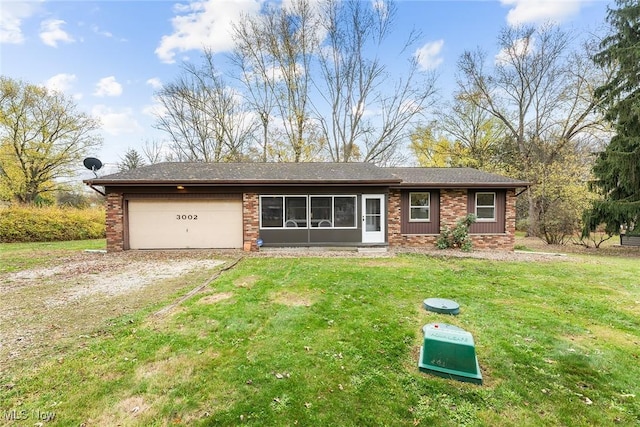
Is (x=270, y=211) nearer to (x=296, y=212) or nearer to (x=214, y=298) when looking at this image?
(x=296, y=212)

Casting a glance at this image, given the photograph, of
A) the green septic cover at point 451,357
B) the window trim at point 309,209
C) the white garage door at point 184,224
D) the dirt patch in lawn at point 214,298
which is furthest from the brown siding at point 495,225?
the dirt patch in lawn at point 214,298

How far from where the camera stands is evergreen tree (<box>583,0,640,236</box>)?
10469 mm

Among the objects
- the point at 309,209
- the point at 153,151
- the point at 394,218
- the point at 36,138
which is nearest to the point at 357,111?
the point at 394,218

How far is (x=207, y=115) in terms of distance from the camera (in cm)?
2162

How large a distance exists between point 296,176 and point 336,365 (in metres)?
8.42

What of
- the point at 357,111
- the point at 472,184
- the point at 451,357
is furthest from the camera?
the point at 357,111

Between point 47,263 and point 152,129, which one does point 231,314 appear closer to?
point 47,263

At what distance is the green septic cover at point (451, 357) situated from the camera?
108 inches

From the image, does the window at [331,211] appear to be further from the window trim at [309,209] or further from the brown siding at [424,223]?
the brown siding at [424,223]

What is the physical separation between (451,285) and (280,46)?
19.4 m

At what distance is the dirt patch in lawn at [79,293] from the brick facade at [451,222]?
652cm

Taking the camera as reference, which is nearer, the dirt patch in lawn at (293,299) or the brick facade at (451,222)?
the dirt patch in lawn at (293,299)

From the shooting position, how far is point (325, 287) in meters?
5.64

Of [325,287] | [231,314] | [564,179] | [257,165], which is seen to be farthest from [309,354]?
[564,179]
